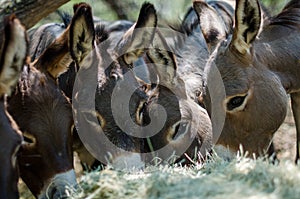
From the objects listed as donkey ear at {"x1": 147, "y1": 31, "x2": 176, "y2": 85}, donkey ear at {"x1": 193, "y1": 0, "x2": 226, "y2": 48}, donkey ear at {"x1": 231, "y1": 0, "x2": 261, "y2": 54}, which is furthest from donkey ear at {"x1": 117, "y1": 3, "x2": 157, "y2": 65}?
donkey ear at {"x1": 231, "y1": 0, "x2": 261, "y2": 54}

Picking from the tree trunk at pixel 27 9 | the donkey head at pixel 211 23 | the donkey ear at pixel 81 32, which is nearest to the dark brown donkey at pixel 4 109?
the donkey ear at pixel 81 32

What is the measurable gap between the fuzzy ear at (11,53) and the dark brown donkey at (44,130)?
0.58 metres

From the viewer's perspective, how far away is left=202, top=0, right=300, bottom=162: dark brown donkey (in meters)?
5.72

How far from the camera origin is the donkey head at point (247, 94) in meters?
5.74

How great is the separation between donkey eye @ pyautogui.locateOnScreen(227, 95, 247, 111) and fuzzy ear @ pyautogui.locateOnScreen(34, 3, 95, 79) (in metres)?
1.25

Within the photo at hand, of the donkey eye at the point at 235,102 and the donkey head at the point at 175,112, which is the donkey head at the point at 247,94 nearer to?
the donkey eye at the point at 235,102

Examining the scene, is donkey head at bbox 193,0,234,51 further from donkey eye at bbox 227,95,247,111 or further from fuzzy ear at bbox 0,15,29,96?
fuzzy ear at bbox 0,15,29,96

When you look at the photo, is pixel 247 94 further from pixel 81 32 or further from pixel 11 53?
pixel 11 53

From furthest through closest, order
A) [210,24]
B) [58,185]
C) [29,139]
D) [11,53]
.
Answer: [210,24]
[29,139]
[58,185]
[11,53]

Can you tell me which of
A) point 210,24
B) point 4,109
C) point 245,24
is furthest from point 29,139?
point 210,24

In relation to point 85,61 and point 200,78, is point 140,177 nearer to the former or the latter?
point 85,61

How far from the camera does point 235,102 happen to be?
5.74m

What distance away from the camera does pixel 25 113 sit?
16.5ft

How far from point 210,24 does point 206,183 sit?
8.48 ft
